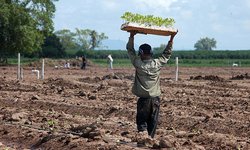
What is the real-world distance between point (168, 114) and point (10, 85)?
12860 millimetres

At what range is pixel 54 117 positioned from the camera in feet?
48.5

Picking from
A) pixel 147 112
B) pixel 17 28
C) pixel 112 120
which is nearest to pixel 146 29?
pixel 147 112

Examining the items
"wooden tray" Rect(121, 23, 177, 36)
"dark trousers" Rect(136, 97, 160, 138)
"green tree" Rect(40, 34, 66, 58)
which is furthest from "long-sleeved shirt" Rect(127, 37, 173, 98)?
"green tree" Rect(40, 34, 66, 58)

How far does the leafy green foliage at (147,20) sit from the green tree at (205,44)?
162038 millimetres

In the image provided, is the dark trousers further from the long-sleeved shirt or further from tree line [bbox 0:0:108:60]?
tree line [bbox 0:0:108:60]

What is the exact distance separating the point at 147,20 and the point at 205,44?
165 metres

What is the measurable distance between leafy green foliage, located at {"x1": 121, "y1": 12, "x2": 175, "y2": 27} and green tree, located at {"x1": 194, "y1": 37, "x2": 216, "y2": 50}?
16204cm

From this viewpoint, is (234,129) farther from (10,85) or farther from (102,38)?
(102,38)

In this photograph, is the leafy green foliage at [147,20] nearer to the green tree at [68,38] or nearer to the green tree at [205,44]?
the green tree at [68,38]

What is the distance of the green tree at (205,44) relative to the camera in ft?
564

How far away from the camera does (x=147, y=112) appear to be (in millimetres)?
9969

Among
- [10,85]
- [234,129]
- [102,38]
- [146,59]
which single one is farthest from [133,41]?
[102,38]

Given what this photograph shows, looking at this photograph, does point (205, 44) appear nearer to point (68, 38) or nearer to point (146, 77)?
point (68, 38)

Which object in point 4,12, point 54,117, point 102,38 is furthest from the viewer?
point 102,38
